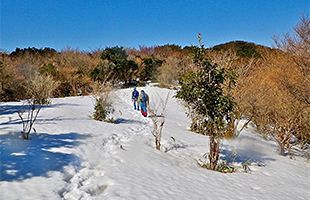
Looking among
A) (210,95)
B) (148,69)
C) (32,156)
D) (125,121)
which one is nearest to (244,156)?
(210,95)

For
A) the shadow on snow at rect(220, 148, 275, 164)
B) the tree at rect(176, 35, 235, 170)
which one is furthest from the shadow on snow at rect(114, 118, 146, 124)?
the tree at rect(176, 35, 235, 170)

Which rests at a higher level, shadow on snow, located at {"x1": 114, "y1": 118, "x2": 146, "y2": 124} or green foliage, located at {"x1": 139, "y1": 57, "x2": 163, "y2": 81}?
green foliage, located at {"x1": 139, "y1": 57, "x2": 163, "y2": 81}

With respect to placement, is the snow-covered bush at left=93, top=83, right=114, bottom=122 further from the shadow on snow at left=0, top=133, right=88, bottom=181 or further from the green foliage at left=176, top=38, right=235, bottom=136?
the green foliage at left=176, top=38, right=235, bottom=136

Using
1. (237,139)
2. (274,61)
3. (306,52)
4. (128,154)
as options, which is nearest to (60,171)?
(128,154)

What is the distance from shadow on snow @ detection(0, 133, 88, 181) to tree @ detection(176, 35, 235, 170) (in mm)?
3579

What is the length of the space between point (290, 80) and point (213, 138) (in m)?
8.75

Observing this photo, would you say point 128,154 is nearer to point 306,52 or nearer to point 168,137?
point 168,137

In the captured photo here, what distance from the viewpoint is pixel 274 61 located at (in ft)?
67.6

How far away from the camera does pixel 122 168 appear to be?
8.79 m

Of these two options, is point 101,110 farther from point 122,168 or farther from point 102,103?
point 122,168

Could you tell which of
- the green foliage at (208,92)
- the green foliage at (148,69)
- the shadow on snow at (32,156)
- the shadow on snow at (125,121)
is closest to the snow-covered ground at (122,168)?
the shadow on snow at (32,156)

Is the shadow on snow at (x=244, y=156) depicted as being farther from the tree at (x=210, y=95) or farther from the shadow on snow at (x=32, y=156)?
the shadow on snow at (x=32, y=156)

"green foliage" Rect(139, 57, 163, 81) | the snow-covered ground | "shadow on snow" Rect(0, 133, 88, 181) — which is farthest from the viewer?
"green foliage" Rect(139, 57, 163, 81)

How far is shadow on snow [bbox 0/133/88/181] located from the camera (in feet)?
24.4
